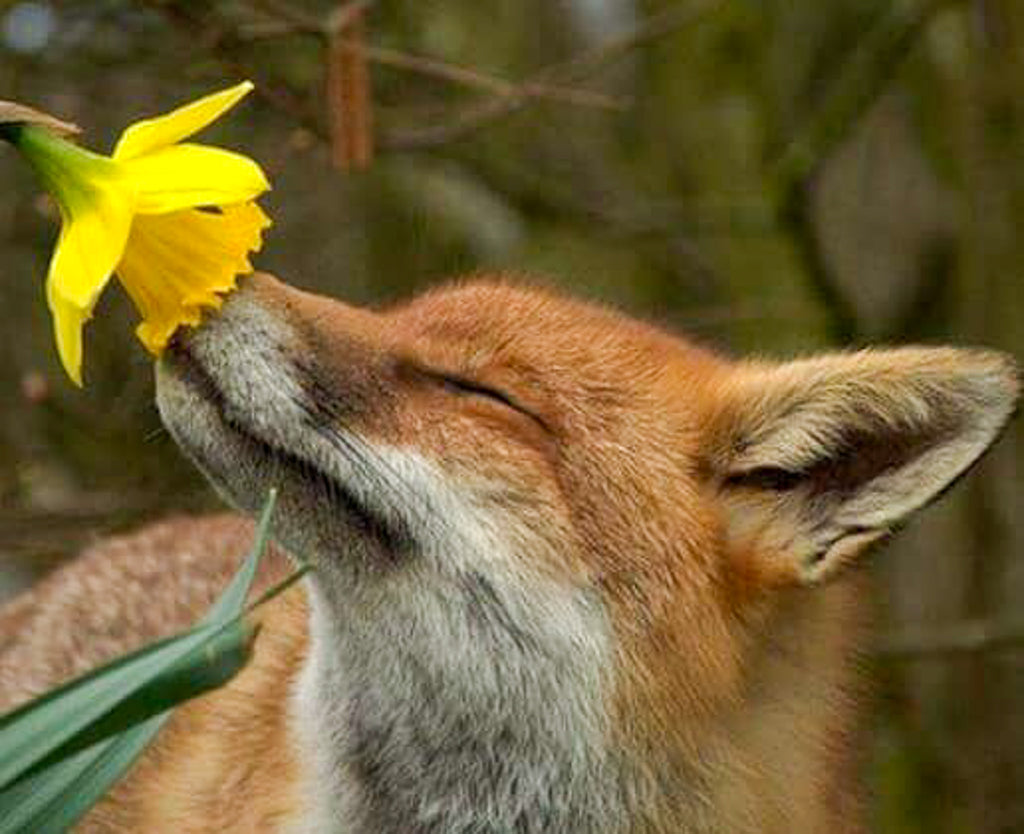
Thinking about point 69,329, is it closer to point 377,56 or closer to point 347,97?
point 347,97

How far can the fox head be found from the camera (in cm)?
421

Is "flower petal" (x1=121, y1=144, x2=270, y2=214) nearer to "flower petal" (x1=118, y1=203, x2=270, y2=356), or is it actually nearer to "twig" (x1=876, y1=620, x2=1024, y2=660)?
"flower petal" (x1=118, y1=203, x2=270, y2=356)

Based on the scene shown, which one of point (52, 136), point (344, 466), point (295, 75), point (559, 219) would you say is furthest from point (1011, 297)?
point (52, 136)

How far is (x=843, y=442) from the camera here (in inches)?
179

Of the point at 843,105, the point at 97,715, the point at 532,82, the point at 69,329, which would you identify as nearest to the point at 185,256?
the point at 69,329

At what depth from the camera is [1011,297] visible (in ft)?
28.8

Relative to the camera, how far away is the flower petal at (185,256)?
290 cm

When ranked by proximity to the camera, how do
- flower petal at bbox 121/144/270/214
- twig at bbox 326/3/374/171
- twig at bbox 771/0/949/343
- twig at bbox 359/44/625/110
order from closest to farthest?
flower petal at bbox 121/144/270/214 < twig at bbox 326/3/374/171 < twig at bbox 359/44/625/110 < twig at bbox 771/0/949/343

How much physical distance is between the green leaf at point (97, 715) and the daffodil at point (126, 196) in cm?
33

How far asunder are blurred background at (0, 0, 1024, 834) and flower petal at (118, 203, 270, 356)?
330cm

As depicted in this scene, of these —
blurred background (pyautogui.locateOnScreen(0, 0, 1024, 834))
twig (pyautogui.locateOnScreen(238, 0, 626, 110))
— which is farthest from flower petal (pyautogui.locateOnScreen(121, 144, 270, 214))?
twig (pyautogui.locateOnScreen(238, 0, 626, 110))

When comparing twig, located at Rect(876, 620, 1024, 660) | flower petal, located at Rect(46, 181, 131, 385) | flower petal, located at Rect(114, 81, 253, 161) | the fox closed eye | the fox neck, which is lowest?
the fox neck

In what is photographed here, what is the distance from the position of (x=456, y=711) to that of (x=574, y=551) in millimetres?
349

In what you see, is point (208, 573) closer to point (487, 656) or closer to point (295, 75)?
point (487, 656)
